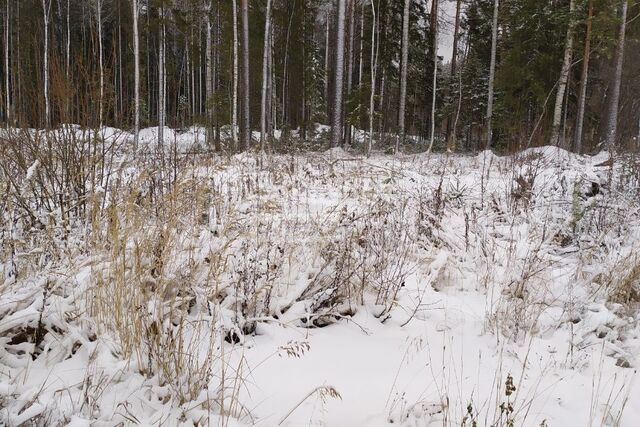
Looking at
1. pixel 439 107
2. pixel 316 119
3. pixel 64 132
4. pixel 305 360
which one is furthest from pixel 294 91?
pixel 305 360

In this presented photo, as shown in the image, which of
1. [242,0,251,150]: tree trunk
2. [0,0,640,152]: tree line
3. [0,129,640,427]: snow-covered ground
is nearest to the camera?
[0,129,640,427]: snow-covered ground

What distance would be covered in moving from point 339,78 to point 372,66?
102 inches

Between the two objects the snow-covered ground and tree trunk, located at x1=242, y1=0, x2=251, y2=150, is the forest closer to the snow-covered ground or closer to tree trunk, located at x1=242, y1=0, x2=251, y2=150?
the snow-covered ground

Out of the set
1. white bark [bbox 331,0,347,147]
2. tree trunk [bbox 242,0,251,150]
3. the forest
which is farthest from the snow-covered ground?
tree trunk [bbox 242,0,251,150]

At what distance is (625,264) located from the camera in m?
3.03

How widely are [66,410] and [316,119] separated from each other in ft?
71.9

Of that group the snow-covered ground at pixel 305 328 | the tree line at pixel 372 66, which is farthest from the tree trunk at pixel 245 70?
the snow-covered ground at pixel 305 328

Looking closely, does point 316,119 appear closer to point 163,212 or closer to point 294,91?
point 294,91

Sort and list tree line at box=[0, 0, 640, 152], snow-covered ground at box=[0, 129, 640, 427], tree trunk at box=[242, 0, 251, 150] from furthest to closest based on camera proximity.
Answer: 1. tree trunk at box=[242, 0, 251, 150]
2. tree line at box=[0, 0, 640, 152]
3. snow-covered ground at box=[0, 129, 640, 427]

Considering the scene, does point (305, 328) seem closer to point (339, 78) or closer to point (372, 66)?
point (339, 78)

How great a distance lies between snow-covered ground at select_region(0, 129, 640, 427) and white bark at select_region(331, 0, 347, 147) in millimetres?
8356

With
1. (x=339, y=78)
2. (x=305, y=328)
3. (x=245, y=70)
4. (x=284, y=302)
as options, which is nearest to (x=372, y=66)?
(x=339, y=78)

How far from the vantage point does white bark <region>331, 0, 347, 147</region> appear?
11227 mm

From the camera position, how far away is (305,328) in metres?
2.54
